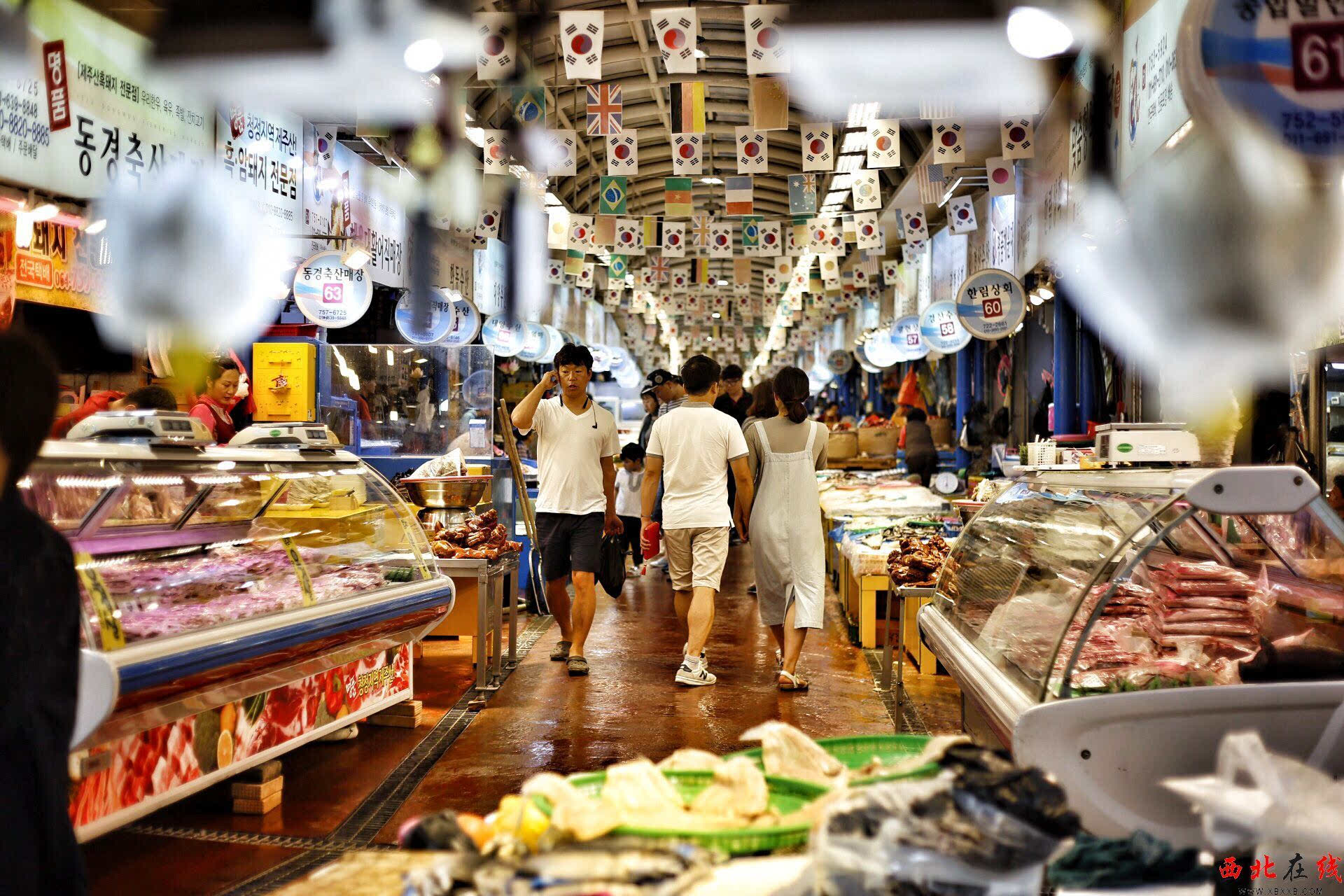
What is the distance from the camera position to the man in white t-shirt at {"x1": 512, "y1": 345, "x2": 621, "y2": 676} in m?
7.01

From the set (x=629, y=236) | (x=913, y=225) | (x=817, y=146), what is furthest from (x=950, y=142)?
(x=629, y=236)

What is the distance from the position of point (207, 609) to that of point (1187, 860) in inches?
139

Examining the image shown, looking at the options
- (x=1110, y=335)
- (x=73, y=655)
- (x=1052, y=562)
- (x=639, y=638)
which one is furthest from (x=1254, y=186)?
(x=73, y=655)

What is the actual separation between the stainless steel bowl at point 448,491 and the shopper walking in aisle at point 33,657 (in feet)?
19.7

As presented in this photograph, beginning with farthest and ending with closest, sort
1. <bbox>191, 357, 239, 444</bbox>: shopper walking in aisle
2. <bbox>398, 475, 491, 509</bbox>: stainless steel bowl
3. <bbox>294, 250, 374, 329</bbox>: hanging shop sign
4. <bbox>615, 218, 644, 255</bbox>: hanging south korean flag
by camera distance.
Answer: <bbox>615, 218, 644, 255</bbox>: hanging south korean flag → <bbox>294, 250, 374, 329</bbox>: hanging shop sign → <bbox>398, 475, 491, 509</bbox>: stainless steel bowl → <bbox>191, 357, 239, 444</bbox>: shopper walking in aisle

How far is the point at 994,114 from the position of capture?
983cm

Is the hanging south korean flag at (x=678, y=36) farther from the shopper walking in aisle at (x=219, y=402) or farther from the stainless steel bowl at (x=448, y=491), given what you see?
the shopper walking in aisle at (x=219, y=402)

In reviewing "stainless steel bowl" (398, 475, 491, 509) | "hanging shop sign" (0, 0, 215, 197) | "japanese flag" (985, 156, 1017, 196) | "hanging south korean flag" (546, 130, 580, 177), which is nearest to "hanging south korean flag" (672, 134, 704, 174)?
"hanging south korean flag" (546, 130, 580, 177)

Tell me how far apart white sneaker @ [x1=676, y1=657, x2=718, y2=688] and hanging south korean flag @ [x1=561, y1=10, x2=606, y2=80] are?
4.84 meters

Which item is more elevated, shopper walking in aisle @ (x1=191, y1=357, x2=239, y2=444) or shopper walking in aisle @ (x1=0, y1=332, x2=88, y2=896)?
shopper walking in aisle @ (x1=191, y1=357, x2=239, y2=444)

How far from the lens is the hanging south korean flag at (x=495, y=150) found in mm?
11297

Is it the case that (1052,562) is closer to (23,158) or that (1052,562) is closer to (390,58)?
(23,158)

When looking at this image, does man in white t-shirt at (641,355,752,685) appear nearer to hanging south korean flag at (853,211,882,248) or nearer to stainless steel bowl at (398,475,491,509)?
stainless steel bowl at (398,475,491,509)

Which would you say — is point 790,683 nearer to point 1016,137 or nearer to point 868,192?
point 1016,137
